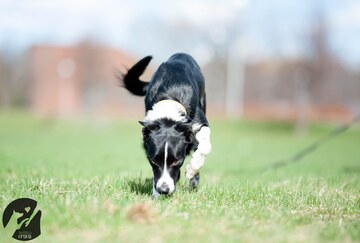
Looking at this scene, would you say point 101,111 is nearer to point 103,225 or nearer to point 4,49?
point 4,49

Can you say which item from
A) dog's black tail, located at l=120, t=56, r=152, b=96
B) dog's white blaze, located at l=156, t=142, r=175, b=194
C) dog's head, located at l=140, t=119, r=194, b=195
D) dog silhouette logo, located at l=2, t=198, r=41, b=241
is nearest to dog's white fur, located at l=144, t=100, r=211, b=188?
dog's head, located at l=140, t=119, r=194, b=195

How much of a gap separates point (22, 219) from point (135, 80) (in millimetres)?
4023

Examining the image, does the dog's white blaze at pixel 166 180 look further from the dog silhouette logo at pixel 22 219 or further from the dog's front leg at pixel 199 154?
the dog silhouette logo at pixel 22 219

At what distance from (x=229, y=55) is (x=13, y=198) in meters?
46.7

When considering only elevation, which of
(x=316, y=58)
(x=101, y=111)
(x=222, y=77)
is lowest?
(x=101, y=111)

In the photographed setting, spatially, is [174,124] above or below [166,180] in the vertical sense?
above

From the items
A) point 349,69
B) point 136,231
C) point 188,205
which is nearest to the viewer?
point 136,231

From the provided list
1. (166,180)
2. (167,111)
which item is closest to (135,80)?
(167,111)

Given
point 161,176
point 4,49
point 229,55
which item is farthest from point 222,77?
point 161,176

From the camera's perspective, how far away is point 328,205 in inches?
210

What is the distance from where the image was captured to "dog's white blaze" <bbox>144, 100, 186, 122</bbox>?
6.12 metres

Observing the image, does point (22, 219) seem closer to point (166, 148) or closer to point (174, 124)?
point (166, 148)

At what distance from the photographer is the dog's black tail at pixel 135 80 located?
25.8 ft

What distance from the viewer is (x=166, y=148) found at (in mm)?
5785
